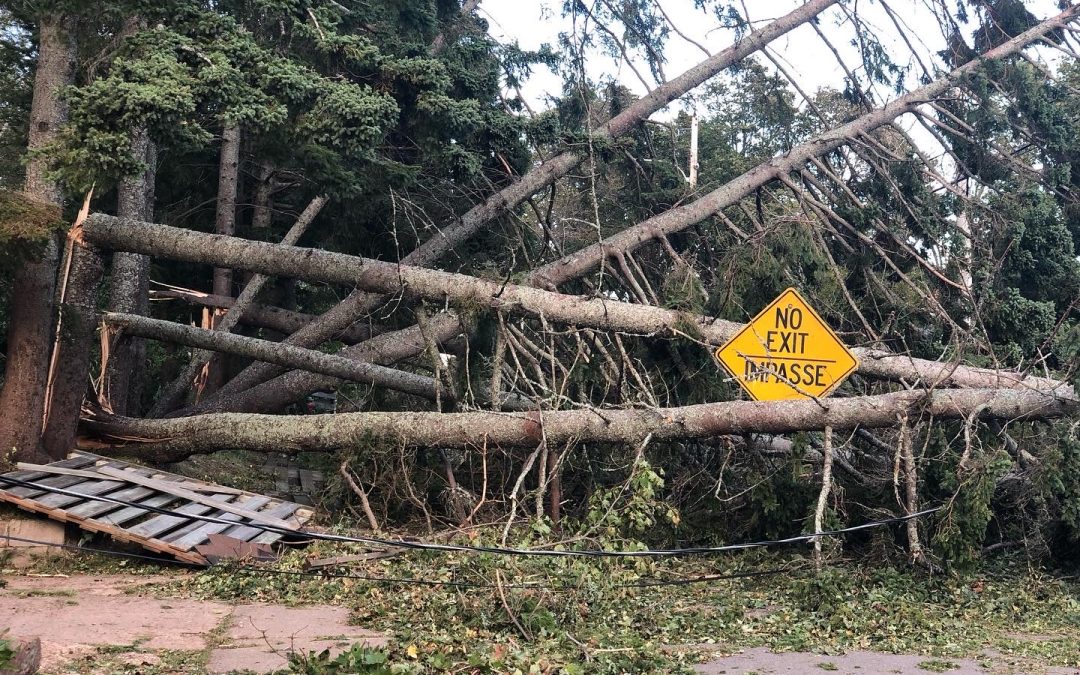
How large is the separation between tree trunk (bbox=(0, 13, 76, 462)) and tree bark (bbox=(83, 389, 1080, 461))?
224 centimetres

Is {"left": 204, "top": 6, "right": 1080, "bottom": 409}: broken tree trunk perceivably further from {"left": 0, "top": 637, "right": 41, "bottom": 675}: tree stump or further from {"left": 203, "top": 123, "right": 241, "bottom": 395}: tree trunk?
{"left": 0, "top": 637, "right": 41, "bottom": 675}: tree stump

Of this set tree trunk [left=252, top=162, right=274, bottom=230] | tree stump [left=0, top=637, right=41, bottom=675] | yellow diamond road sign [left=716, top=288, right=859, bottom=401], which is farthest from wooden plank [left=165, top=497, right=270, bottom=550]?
tree trunk [left=252, top=162, right=274, bottom=230]

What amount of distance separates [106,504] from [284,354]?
115 inches

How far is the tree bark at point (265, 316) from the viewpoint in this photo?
13.4 metres

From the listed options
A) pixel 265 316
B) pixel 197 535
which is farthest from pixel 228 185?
pixel 197 535

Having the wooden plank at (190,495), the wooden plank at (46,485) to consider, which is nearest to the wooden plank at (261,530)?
the wooden plank at (190,495)

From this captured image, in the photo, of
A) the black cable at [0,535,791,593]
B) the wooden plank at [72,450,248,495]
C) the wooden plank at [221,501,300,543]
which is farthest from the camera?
the wooden plank at [72,450,248,495]

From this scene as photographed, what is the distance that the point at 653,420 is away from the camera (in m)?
8.51

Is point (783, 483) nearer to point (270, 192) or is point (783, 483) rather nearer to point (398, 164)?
point (398, 164)

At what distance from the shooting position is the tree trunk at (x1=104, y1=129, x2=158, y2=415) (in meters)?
11.1

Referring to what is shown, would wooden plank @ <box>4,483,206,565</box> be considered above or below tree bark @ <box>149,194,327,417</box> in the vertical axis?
below

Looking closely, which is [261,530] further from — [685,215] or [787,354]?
[685,215]

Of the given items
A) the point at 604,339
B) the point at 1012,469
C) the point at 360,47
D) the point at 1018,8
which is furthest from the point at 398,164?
the point at 1018,8

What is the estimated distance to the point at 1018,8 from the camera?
12.8 meters
